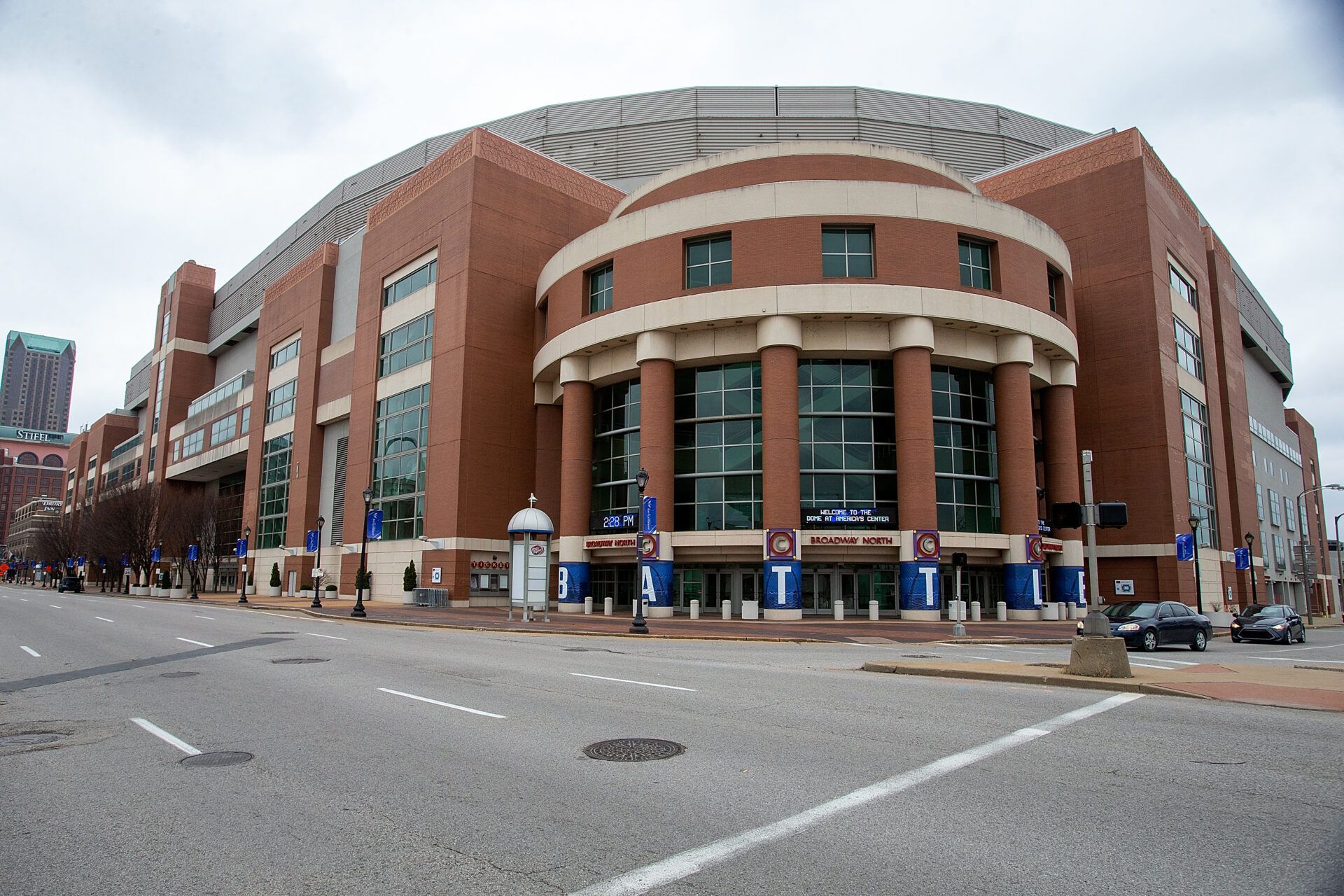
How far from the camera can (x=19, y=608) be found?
35.9 meters

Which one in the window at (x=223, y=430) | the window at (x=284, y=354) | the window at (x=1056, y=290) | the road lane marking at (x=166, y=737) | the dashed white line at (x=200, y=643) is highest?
the window at (x=284, y=354)

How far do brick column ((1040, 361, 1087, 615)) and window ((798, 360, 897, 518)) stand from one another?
9825 mm

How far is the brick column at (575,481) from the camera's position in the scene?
41375mm

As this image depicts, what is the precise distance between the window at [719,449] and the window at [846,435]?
2273mm

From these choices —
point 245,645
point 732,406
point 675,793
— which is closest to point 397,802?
point 675,793

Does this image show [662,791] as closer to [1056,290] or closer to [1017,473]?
[1017,473]

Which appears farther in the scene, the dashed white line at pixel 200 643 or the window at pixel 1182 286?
the window at pixel 1182 286

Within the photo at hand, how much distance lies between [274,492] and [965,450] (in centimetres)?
5251

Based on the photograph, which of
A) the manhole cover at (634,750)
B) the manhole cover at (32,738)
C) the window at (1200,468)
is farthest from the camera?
the window at (1200,468)

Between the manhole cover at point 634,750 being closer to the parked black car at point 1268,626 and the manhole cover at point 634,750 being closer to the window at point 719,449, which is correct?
the parked black car at point 1268,626

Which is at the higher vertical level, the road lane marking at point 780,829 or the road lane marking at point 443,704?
the road lane marking at point 780,829

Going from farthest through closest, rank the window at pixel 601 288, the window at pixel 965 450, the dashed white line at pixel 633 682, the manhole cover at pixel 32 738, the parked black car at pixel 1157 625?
the window at pixel 601 288 → the window at pixel 965 450 → the parked black car at pixel 1157 625 → the dashed white line at pixel 633 682 → the manhole cover at pixel 32 738

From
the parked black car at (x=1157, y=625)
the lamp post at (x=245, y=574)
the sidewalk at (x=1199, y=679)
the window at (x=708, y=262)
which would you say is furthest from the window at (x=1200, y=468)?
the lamp post at (x=245, y=574)

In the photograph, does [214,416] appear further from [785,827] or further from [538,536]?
[785,827]
